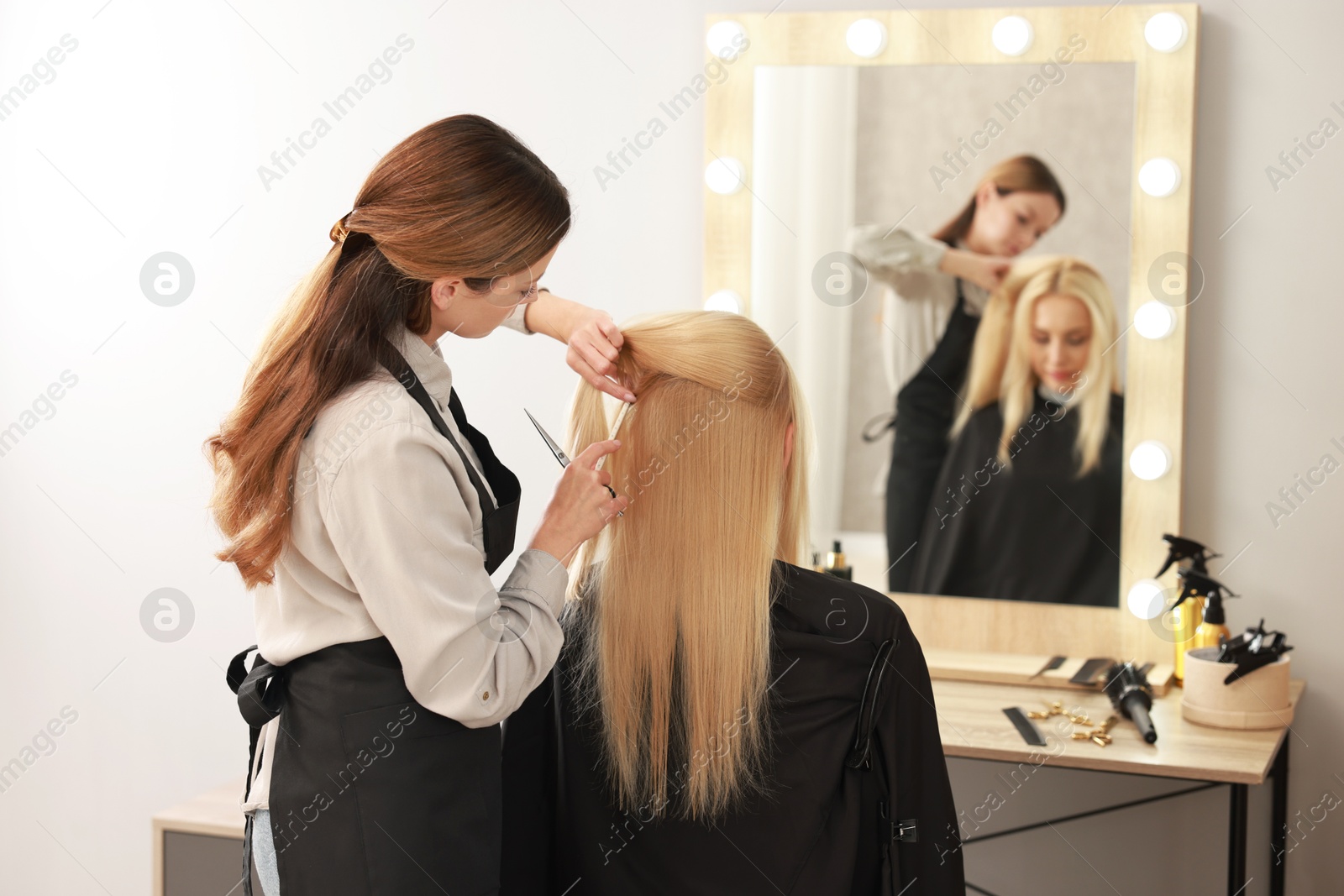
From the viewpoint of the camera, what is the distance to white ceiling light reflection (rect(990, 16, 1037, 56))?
1801 mm

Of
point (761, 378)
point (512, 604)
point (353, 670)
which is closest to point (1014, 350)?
point (761, 378)

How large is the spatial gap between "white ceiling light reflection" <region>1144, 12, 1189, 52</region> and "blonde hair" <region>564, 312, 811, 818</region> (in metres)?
1.03

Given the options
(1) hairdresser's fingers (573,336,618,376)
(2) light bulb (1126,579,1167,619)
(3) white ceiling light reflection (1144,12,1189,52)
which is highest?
(3) white ceiling light reflection (1144,12,1189,52)

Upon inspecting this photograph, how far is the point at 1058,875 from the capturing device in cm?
197

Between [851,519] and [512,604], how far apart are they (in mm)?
1033

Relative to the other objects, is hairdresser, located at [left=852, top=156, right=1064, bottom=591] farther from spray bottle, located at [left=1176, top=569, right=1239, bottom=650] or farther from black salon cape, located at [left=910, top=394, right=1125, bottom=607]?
spray bottle, located at [left=1176, top=569, right=1239, bottom=650]

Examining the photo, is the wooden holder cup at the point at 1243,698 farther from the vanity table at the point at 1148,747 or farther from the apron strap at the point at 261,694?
the apron strap at the point at 261,694

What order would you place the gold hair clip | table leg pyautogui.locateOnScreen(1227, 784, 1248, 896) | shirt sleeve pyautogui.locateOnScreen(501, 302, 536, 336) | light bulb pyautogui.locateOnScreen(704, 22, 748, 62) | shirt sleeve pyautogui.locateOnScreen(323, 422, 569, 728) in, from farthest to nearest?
1. light bulb pyautogui.locateOnScreen(704, 22, 748, 62)
2. table leg pyautogui.locateOnScreen(1227, 784, 1248, 896)
3. shirt sleeve pyautogui.locateOnScreen(501, 302, 536, 336)
4. the gold hair clip
5. shirt sleeve pyautogui.locateOnScreen(323, 422, 569, 728)

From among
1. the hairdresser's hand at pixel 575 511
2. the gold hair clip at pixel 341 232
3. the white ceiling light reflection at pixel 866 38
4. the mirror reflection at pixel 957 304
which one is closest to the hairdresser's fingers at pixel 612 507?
the hairdresser's hand at pixel 575 511

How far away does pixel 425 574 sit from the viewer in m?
0.93

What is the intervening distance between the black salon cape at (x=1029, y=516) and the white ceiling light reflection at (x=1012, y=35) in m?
0.57

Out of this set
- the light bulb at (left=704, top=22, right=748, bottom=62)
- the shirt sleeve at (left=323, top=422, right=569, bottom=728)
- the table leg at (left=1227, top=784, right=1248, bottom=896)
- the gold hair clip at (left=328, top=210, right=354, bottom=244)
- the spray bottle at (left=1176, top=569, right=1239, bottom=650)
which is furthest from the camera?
the light bulb at (left=704, top=22, right=748, bottom=62)

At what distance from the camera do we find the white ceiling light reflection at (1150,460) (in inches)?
70.0

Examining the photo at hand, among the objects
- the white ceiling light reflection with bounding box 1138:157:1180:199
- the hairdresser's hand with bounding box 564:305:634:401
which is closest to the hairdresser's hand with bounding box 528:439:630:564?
the hairdresser's hand with bounding box 564:305:634:401
